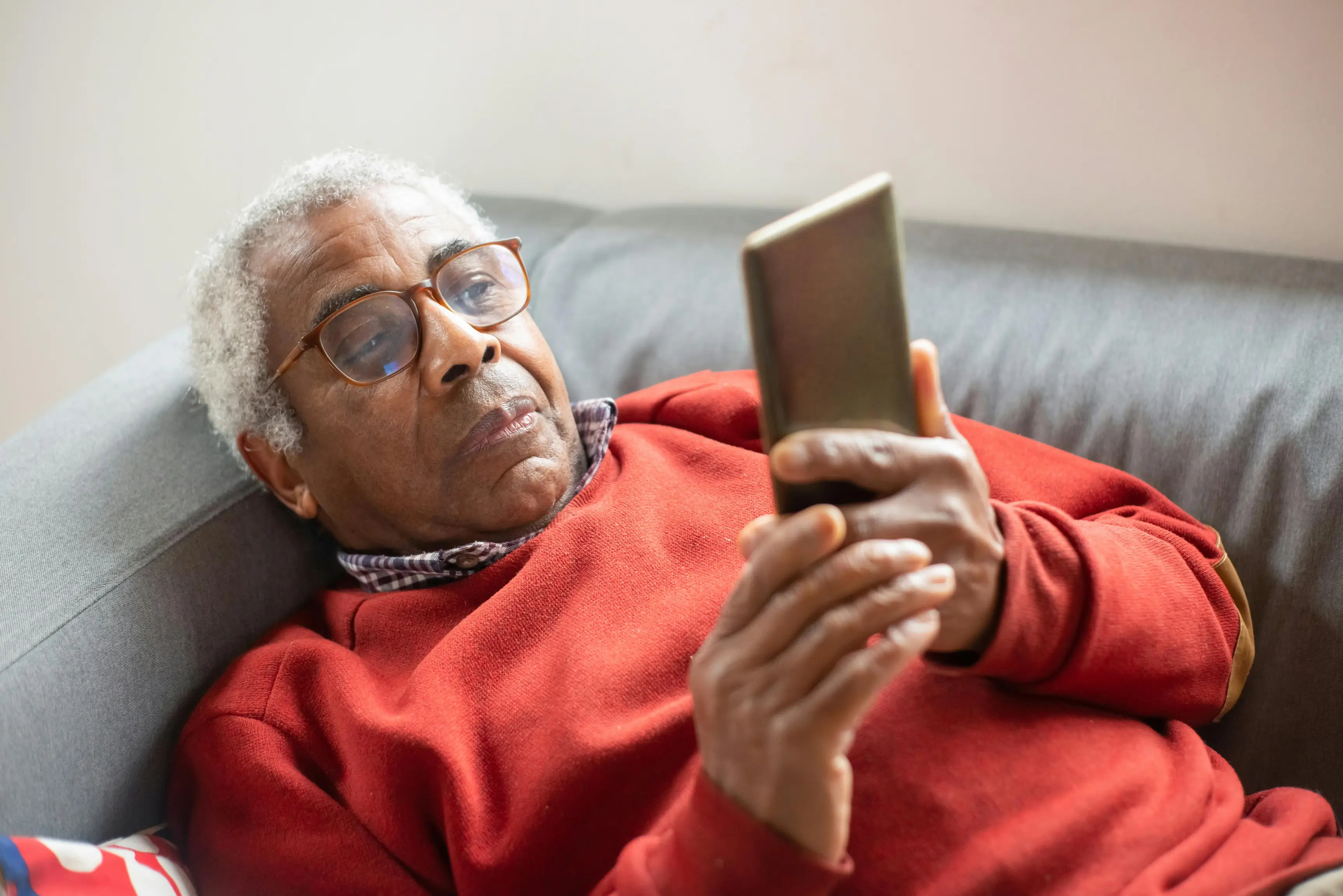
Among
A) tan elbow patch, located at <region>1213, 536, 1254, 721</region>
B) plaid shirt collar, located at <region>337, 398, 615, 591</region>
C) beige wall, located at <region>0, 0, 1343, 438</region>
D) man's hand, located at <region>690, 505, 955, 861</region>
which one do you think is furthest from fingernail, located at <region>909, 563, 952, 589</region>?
beige wall, located at <region>0, 0, 1343, 438</region>

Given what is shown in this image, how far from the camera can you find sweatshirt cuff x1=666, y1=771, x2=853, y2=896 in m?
0.74

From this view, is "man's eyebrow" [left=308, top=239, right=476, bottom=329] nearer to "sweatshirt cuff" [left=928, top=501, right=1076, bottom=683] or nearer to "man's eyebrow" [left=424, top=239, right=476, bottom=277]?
"man's eyebrow" [left=424, top=239, right=476, bottom=277]

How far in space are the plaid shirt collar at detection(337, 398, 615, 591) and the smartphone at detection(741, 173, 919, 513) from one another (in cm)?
58

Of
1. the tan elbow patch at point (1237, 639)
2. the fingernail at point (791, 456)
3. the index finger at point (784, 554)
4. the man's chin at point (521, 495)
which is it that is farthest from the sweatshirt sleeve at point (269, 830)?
the tan elbow patch at point (1237, 639)

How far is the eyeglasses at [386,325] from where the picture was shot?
1261 mm

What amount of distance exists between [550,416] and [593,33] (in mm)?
926

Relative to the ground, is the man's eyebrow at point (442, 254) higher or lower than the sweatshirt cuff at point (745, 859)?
higher

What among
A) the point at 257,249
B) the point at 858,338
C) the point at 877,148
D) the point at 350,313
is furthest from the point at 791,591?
the point at 877,148

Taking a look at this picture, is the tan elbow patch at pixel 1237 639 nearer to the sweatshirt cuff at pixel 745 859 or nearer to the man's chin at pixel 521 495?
the sweatshirt cuff at pixel 745 859

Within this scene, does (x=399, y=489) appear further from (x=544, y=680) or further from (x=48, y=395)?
(x=48, y=395)

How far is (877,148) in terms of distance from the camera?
5.49 feet

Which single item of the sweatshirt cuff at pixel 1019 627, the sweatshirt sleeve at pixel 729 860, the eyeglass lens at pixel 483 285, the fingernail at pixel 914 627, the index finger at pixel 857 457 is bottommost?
the sweatshirt sleeve at pixel 729 860

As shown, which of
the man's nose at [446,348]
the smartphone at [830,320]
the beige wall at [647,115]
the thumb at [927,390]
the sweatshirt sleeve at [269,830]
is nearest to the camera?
the smartphone at [830,320]

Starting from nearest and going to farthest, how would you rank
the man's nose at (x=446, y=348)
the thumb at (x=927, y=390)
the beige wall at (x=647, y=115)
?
the thumb at (x=927, y=390) → the man's nose at (x=446, y=348) → the beige wall at (x=647, y=115)
